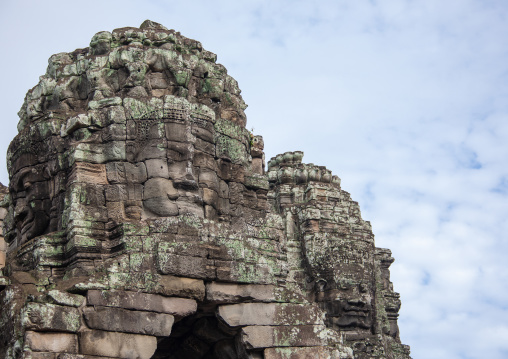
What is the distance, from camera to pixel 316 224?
2669 centimetres

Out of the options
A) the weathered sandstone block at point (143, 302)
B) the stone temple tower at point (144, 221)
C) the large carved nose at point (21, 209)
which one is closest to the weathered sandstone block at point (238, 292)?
the stone temple tower at point (144, 221)

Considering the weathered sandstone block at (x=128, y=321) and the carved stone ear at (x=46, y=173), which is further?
the carved stone ear at (x=46, y=173)

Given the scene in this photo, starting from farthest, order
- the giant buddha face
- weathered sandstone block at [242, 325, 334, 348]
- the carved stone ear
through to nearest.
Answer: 1. the carved stone ear
2. the giant buddha face
3. weathered sandstone block at [242, 325, 334, 348]

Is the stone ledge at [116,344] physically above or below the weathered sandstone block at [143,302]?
below

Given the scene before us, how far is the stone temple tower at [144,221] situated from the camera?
47.2ft

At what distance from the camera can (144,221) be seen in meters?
15.4

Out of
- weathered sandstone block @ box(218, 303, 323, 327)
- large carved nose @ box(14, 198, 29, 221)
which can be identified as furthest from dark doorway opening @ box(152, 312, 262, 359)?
large carved nose @ box(14, 198, 29, 221)

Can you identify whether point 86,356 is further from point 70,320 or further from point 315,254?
point 315,254

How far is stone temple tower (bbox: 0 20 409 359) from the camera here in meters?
14.4

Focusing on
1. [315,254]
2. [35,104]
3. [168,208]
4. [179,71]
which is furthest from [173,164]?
[315,254]

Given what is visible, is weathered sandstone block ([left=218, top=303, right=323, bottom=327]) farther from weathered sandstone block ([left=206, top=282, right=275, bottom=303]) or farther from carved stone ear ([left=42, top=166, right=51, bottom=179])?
carved stone ear ([left=42, top=166, right=51, bottom=179])

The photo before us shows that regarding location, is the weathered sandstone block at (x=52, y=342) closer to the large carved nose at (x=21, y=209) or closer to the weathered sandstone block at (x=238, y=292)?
the weathered sandstone block at (x=238, y=292)

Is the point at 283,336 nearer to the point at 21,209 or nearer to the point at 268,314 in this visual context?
the point at 268,314

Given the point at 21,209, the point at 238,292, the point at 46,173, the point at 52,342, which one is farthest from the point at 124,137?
the point at 52,342
